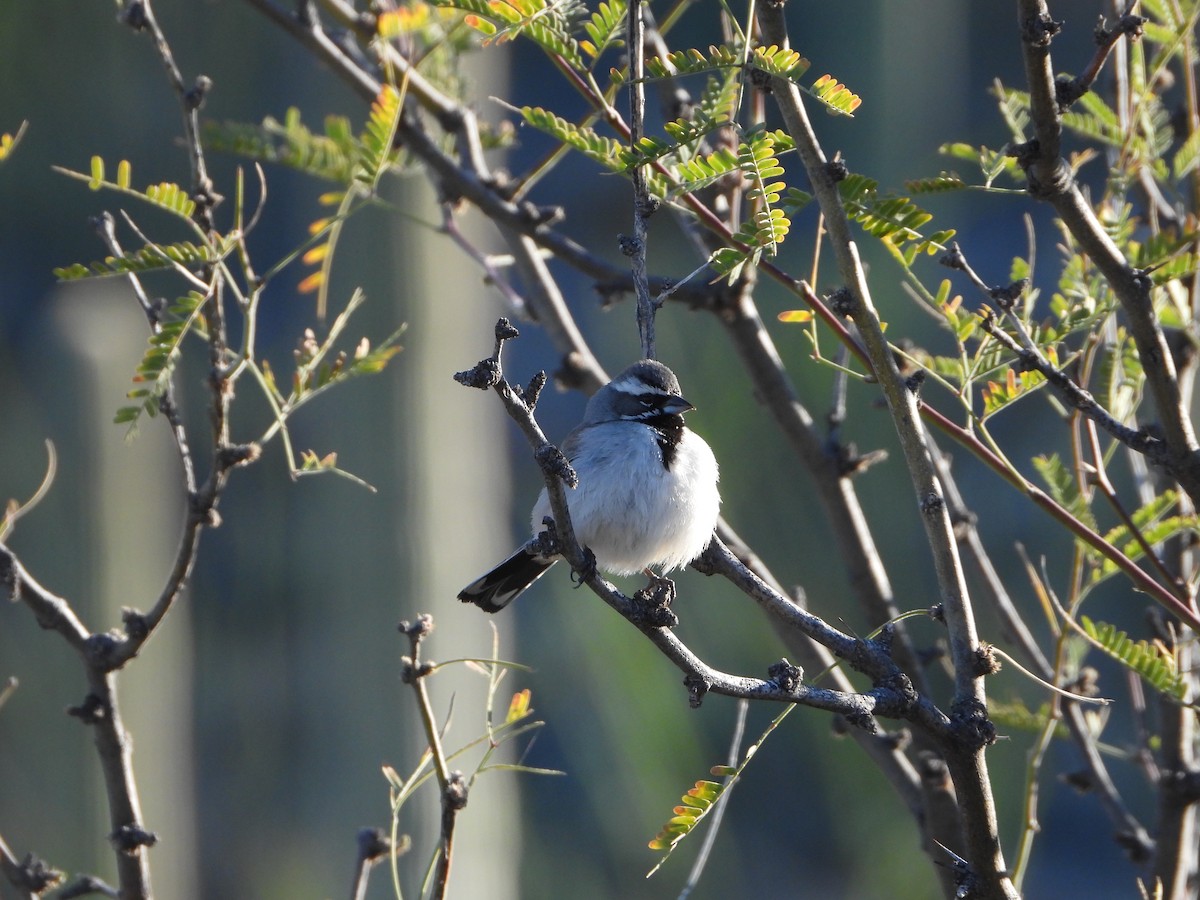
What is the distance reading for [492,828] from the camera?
12.1 feet

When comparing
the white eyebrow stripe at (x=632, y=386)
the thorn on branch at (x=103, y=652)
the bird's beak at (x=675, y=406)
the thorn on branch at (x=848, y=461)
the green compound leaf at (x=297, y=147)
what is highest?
the green compound leaf at (x=297, y=147)

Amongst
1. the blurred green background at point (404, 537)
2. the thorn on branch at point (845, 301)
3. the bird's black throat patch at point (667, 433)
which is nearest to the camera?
the thorn on branch at point (845, 301)

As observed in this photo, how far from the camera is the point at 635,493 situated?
2326mm

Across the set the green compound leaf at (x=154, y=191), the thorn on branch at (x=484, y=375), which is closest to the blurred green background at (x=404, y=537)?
the green compound leaf at (x=154, y=191)

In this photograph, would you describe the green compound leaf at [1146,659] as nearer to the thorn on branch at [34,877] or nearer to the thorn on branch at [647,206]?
the thorn on branch at [647,206]

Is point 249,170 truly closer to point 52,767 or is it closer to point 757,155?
point 52,767

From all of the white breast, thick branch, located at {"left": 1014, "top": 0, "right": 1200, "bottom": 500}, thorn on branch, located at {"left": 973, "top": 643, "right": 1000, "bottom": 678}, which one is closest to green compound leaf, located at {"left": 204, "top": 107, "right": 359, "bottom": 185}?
the white breast

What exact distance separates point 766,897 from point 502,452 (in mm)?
2693

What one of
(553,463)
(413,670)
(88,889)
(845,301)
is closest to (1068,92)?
(845,301)

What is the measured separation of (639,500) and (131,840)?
42.6 inches

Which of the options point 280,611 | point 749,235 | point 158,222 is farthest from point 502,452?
point 749,235

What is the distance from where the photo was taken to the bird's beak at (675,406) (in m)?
2.47

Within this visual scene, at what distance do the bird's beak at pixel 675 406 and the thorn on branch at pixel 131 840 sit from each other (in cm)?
128

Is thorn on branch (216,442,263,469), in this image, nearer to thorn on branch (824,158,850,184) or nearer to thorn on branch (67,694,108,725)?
thorn on branch (67,694,108,725)
